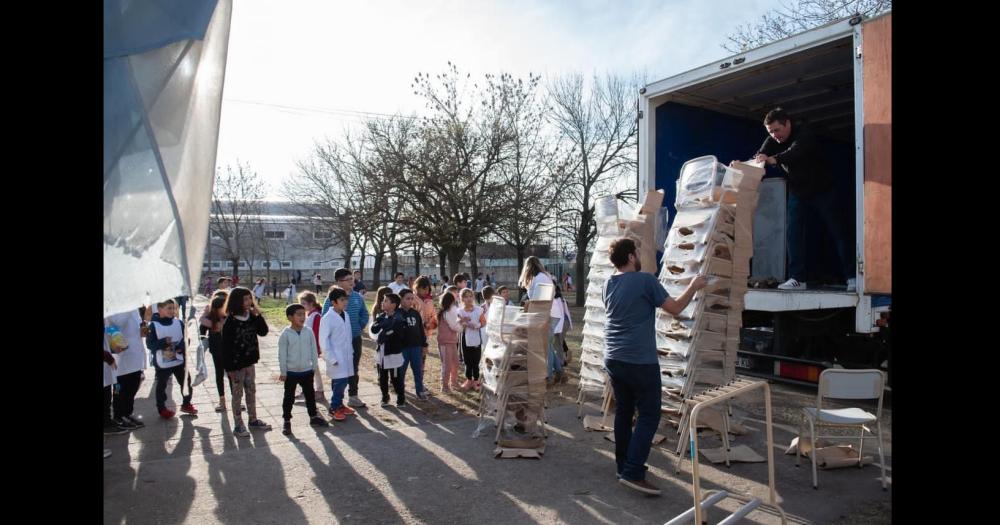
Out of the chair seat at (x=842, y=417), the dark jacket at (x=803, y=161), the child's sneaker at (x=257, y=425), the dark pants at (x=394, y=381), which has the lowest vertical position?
the child's sneaker at (x=257, y=425)

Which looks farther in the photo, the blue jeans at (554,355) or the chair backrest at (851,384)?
the blue jeans at (554,355)

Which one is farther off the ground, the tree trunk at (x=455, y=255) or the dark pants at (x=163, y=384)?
the tree trunk at (x=455, y=255)

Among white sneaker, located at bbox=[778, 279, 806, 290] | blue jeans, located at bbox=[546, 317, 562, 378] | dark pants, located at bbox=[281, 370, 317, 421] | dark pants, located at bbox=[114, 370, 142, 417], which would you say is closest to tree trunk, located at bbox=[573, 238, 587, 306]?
blue jeans, located at bbox=[546, 317, 562, 378]

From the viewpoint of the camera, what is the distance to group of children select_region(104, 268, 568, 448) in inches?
272

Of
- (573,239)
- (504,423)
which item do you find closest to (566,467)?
(504,423)

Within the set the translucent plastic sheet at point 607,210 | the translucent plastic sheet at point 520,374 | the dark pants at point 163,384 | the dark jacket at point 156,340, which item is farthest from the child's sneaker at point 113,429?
the translucent plastic sheet at point 607,210

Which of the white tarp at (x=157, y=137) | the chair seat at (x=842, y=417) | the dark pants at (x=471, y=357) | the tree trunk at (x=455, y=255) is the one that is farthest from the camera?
the tree trunk at (x=455, y=255)

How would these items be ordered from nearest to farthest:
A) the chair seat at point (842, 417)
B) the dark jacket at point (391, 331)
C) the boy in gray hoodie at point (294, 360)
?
the chair seat at point (842, 417)
the boy in gray hoodie at point (294, 360)
the dark jacket at point (391, 331)

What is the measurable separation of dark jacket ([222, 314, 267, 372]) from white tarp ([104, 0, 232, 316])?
563 centimetres

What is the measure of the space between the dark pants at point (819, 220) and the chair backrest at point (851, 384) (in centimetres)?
298

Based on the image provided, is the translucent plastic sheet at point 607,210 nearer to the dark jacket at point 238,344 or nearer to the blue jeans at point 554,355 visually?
the blue jeans at point 554,355

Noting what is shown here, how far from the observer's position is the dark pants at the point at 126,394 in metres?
7.10
